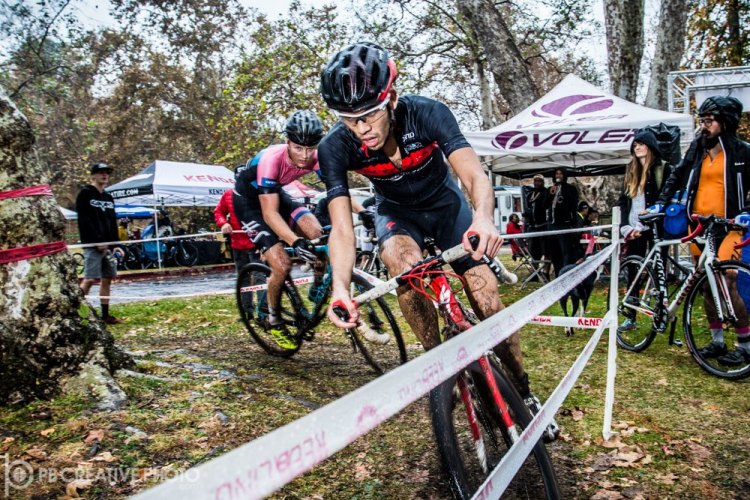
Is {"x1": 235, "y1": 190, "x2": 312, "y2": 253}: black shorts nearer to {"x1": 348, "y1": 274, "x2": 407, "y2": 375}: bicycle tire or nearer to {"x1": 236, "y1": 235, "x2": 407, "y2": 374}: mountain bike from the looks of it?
{"x1": 236, "y1": 235, "x2": 407, "y2": 374}: mountain bike

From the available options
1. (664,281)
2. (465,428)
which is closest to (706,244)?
(664,281)

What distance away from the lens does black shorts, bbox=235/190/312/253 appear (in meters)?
5.24

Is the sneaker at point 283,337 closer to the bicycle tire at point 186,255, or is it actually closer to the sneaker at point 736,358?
the sneaker at point 736,358

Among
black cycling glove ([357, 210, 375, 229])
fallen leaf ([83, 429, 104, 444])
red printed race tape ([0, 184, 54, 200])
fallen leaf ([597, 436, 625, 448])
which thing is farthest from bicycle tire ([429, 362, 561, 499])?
red printed race tape ([0, 184, 54, 200])

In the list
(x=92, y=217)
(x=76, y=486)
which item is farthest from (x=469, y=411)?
(x=92, y=217)

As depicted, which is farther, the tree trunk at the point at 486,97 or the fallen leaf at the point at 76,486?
the tree trunk at the point at 486,97

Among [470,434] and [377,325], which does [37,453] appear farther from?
[377,325]

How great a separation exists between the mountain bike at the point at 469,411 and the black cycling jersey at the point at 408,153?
0.76 metres

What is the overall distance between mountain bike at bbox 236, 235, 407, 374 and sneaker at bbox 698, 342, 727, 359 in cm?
262

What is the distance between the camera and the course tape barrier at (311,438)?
74 centimetres

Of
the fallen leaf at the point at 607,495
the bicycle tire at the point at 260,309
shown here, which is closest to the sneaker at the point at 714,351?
the fallen leaf at the point at 607,495

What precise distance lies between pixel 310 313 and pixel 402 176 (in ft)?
7.67

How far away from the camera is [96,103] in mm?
29344

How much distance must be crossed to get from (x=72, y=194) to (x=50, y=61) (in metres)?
21.0
